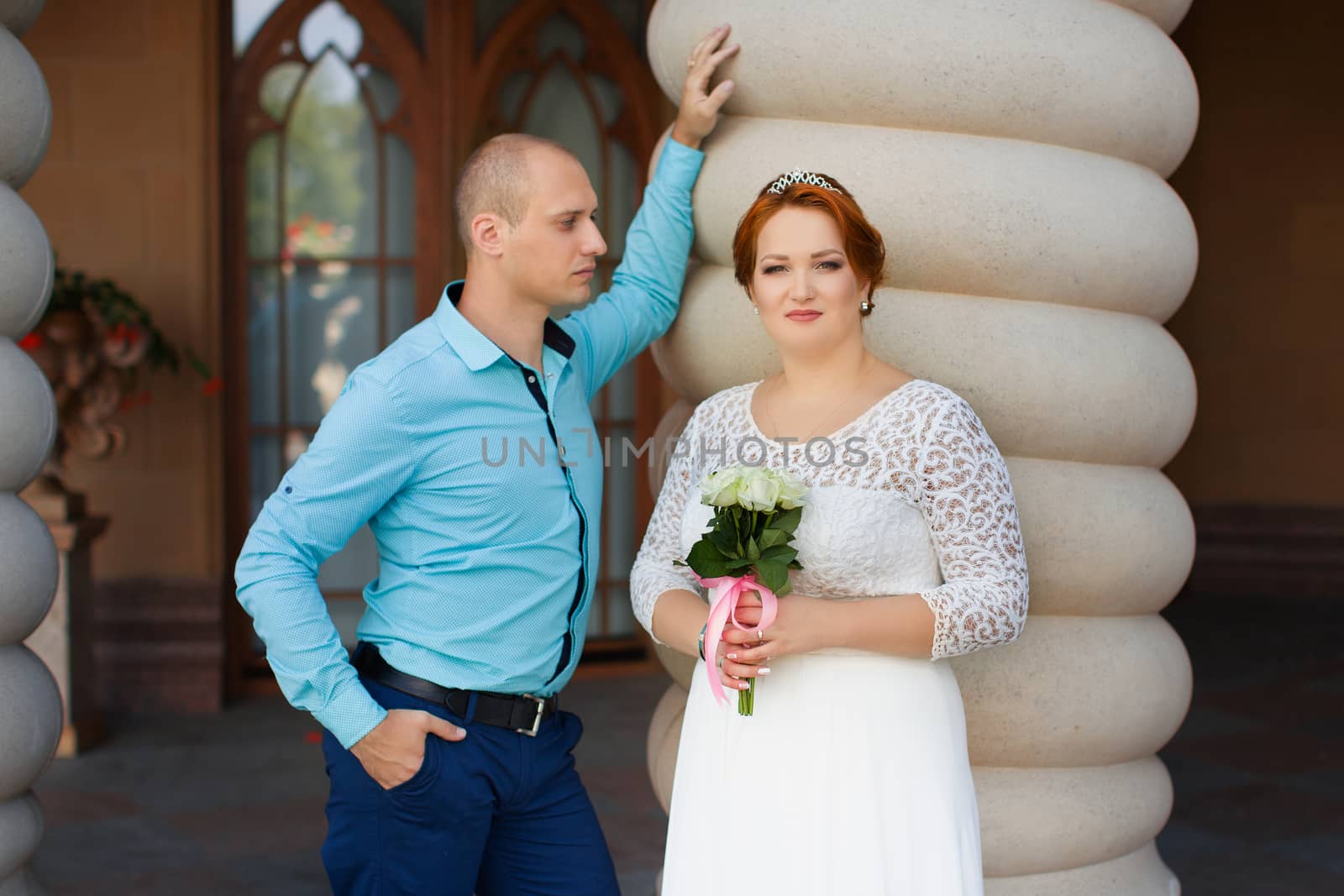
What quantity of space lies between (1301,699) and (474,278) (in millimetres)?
4688

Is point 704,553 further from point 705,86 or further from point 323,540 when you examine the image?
point 705,86

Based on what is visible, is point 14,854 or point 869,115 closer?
point 869,115

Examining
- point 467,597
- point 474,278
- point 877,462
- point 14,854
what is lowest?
point 14,854

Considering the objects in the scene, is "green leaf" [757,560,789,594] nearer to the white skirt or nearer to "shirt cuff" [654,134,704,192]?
the white skirt

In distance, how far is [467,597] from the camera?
211 centimetres

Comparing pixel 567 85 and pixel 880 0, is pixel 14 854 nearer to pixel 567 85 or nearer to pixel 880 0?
pixel 880 0

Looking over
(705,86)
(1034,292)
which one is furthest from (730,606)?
(705,86)

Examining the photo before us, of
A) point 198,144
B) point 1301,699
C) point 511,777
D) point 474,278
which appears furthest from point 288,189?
point 1301,699

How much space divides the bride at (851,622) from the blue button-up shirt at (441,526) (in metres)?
0.33

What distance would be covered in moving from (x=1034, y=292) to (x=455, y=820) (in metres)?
1.30

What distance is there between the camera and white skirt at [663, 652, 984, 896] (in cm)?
183

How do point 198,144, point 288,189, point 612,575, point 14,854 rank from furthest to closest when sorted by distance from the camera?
point 612,575
point 288,189
point 198,144
point 14,854

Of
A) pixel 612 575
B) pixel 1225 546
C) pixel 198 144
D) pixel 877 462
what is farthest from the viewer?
pixel 1225 546

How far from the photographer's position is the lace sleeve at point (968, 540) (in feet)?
5.85
